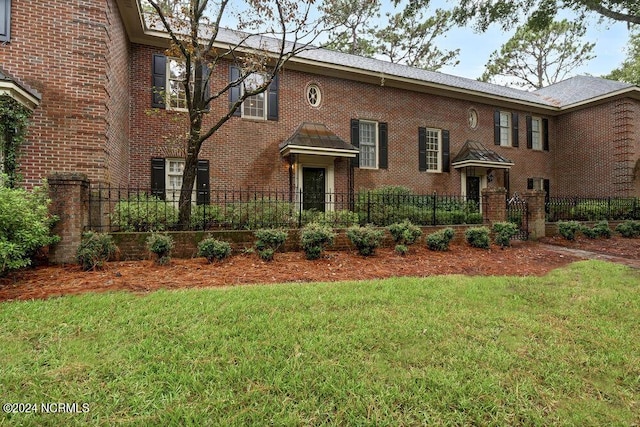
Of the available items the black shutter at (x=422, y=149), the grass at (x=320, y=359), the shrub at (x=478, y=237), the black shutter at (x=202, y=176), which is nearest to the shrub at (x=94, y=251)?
the grass at (x=320, y=359)

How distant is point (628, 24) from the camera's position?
10805 mm

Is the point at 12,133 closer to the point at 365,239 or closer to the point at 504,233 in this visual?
the point at 365,239

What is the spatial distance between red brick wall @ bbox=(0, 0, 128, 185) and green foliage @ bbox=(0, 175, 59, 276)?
95.2 inches

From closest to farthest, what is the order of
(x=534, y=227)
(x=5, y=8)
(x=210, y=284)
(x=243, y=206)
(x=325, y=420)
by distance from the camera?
(x=325, y=420)
(x=210, y=284)
(x=5, y=8)
(x=243, y=206)
(x=534, y=227)

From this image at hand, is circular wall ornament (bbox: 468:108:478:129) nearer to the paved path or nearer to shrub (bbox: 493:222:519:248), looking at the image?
the paved path

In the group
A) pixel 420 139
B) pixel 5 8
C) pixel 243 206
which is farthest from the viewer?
pixel 420 139

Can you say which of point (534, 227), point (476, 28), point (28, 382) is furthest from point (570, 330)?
point (476, 28)

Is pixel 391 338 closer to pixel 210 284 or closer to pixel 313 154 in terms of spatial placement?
pixel 210 284

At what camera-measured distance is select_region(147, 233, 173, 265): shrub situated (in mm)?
5469

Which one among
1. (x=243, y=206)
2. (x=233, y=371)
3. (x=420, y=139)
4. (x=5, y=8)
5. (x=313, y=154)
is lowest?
(x=233, y=371)

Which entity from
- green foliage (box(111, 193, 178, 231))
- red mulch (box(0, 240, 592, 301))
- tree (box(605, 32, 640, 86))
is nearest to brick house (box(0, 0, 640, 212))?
green foliage (box(111, 193, 178, 231))

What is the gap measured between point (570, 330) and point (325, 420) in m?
2.73

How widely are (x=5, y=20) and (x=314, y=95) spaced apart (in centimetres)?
896

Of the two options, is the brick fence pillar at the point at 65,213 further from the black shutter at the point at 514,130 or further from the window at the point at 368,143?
the black shutter at the point at 514,130
